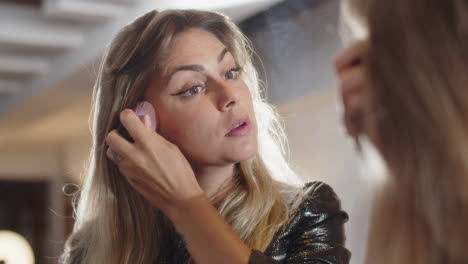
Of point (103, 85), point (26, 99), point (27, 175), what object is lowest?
point (27, 175)

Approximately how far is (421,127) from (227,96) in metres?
0.46

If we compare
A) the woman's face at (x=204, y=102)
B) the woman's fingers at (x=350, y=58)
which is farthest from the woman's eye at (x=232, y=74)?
the woman's fingers at (x=350, y=58)

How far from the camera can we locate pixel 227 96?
83 cm

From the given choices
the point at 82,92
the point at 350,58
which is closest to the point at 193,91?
the point at 350,58

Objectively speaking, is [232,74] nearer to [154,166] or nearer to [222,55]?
[222,55]

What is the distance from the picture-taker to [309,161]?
1.06 metres

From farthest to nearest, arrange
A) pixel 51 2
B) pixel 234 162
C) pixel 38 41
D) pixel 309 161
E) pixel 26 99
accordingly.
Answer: pixel 26 99, pixel 38 41, pixel 51 2, pixel 309 161, pixel 234 162

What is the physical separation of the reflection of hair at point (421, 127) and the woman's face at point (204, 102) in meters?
0.42

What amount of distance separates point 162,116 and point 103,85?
0.12 m

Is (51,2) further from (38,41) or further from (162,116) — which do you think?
(162,116)

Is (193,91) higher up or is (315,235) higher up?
(193,91)

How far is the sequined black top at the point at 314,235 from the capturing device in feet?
2.54

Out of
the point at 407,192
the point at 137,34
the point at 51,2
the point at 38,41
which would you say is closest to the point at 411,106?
the point at 407,192

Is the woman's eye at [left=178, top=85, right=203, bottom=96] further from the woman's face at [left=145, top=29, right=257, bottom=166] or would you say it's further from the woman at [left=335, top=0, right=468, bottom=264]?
the woman at [left=335, top=0, right=468, bottom=264]
